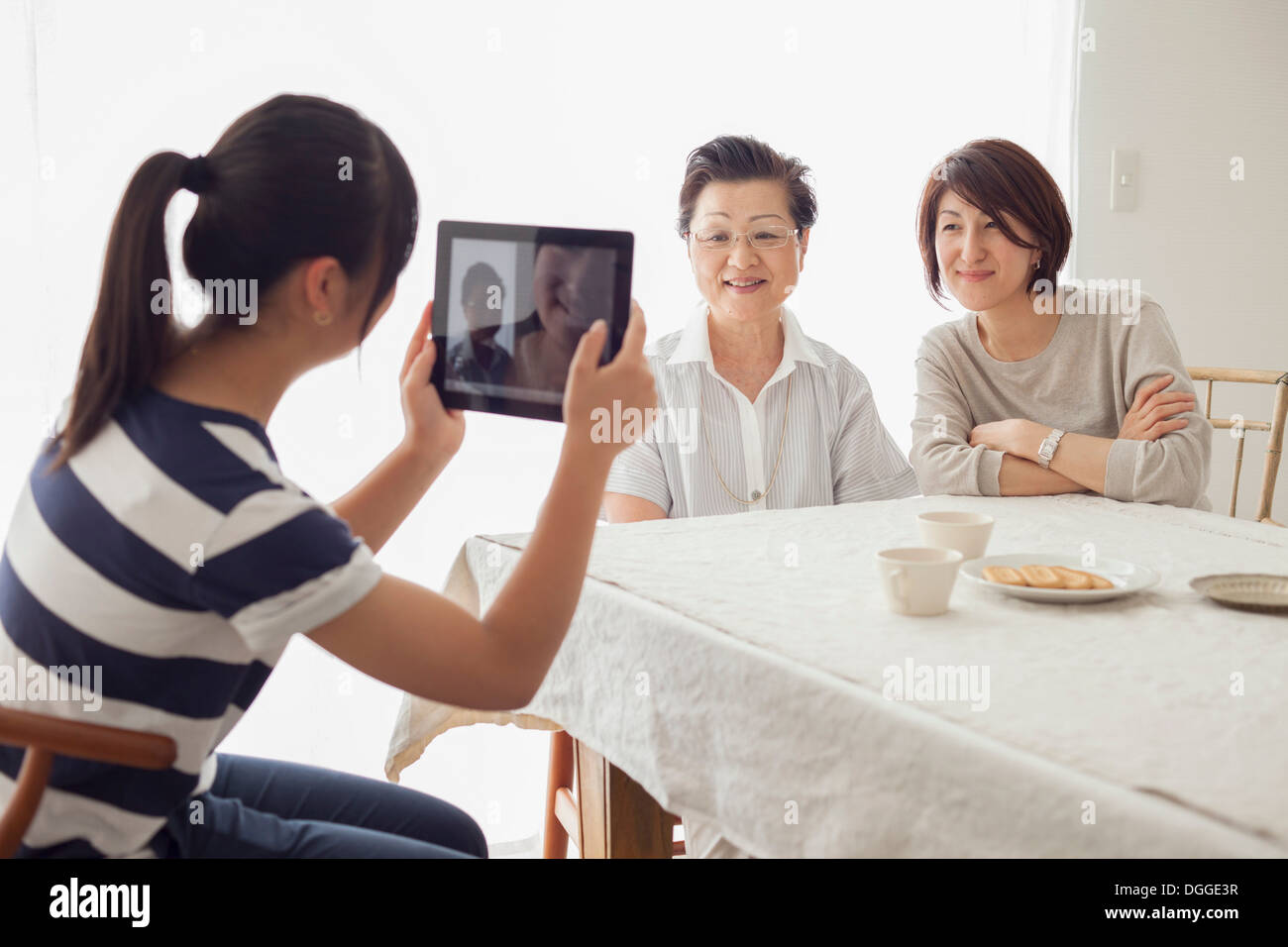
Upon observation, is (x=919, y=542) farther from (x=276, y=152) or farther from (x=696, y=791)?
(x=276, y=152)

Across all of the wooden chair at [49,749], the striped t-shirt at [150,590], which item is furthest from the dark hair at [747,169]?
the wooden chair at [49,749]

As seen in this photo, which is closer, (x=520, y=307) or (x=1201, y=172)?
(x=520, y=307)

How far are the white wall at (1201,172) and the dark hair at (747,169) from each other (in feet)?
4.11

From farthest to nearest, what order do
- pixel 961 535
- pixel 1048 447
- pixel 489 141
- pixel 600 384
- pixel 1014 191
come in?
pixel 489 141 → pixel 1014 191 → pixel 1048 447 → pixel 961 535 → pixel 600 384

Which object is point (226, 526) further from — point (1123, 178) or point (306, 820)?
point (1123, 178)

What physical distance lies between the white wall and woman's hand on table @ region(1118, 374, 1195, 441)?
136 cm

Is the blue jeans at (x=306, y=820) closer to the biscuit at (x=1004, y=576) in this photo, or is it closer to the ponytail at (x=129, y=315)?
the ponytail at (x=129, y=315)

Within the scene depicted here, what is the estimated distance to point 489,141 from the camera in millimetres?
2141

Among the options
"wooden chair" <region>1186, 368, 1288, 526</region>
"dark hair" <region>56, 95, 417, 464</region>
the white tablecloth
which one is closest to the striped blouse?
the white tablecloth

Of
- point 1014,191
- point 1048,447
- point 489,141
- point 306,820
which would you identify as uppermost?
point 489,141

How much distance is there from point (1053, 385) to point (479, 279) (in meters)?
1.06

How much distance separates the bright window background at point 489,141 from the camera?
1.86 metres

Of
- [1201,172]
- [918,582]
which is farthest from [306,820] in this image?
[1201,172]

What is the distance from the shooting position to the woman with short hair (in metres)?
1.55
